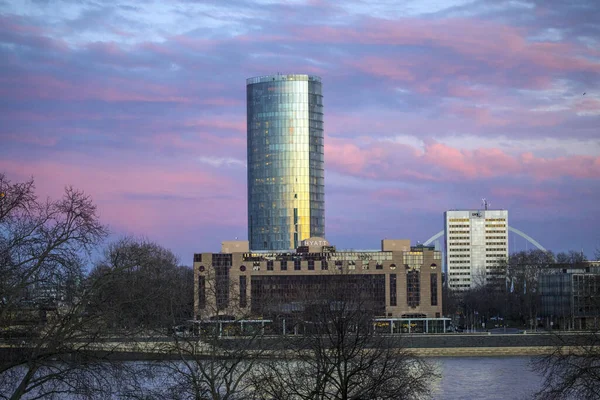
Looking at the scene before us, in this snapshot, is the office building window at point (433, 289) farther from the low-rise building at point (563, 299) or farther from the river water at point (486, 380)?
the river water at point (486, 380)

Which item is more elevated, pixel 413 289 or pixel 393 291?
pixel 413 289

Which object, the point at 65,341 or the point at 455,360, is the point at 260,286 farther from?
the point at 65,341

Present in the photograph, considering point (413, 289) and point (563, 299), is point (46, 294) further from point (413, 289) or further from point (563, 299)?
point (563, 299)

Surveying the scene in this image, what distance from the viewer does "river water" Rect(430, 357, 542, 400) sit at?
7294cm

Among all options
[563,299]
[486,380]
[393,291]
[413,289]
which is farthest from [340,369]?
[563,299]

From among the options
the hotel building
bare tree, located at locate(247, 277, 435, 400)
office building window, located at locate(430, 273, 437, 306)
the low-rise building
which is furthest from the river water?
the low-rise building

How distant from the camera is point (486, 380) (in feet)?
280

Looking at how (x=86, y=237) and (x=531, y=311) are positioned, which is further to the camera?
(x=531, y=311)

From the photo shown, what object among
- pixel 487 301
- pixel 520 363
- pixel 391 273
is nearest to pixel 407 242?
pixel 391 273

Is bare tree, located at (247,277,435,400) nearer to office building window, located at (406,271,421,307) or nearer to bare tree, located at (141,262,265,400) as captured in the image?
bare tree, located at (141,262,265,400)

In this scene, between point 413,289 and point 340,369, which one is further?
point 413,289

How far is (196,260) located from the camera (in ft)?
500

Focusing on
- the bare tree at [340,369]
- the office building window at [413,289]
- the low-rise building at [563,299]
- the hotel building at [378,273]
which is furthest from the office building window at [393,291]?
the bare tree at [340,369]

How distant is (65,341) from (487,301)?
181 meters
